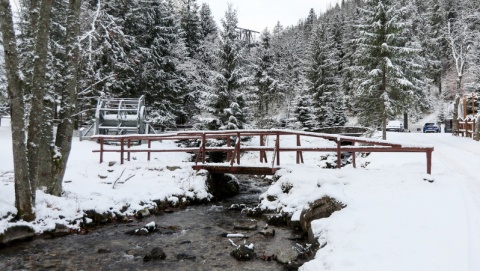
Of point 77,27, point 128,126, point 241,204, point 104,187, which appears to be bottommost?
point 241,204

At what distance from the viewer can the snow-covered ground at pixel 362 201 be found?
5.00 m

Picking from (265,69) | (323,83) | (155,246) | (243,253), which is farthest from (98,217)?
(265,69)

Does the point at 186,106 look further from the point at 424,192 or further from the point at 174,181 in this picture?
the point at 424,192

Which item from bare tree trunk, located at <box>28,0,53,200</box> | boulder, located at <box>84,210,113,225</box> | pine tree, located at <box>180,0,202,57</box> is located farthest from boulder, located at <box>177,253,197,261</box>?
pine tree, located at <box>180,0,202,57</box>

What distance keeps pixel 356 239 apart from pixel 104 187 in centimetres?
819

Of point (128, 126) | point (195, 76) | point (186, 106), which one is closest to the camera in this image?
point (128, 126)

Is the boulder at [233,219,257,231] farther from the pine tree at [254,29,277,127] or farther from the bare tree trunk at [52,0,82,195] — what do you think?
the pine tree at [254,29,277,127]

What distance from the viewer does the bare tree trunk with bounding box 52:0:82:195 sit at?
923 cm

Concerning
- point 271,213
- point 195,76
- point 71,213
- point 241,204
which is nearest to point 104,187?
point 71,213

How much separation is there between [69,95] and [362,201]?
26.0 feet

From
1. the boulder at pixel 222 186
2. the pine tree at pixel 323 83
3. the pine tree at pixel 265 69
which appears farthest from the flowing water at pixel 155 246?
the pine tree at pixel 265 69

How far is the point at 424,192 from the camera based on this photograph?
7801 millimetres

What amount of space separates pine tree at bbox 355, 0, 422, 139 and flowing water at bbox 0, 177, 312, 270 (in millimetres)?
17330

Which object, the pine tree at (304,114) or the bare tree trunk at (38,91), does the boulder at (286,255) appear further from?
the pine tree at (304,114)
